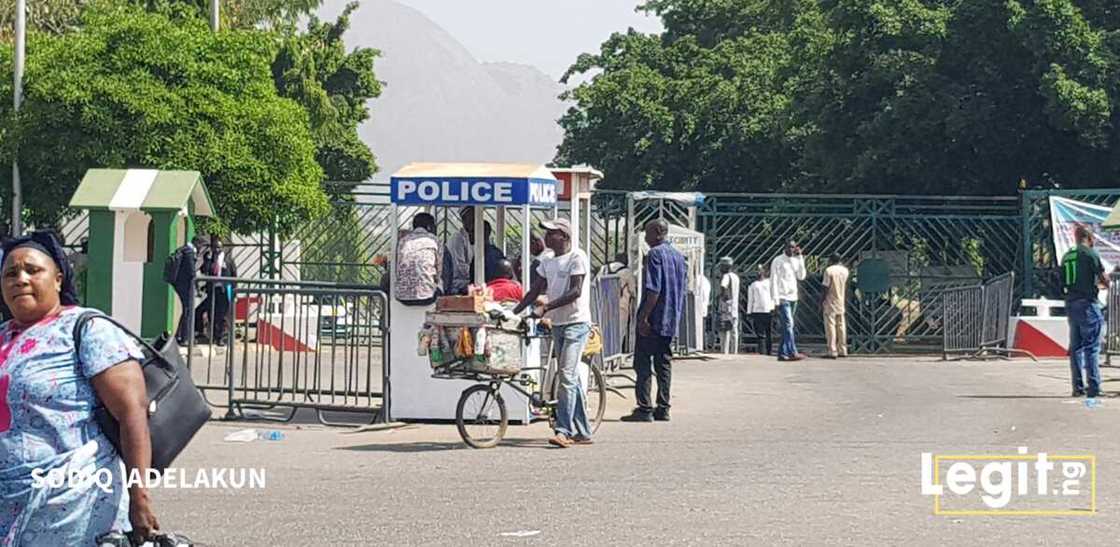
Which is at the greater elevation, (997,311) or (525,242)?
(525,242)

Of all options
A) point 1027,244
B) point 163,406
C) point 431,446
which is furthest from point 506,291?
point 1027,244

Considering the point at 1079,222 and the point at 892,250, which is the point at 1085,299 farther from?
the point at 892,250

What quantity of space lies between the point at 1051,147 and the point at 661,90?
14.5 meters

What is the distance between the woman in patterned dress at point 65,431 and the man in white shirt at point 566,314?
26.2 feet

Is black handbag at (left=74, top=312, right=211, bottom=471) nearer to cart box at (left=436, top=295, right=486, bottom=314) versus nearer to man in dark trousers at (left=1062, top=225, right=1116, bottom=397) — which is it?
cart box at (left=436, top=295, right=486, bottom=314)

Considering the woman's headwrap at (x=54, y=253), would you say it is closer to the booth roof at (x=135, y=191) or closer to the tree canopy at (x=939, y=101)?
the booth roof at (x=135, y=191)

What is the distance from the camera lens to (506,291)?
15070mm

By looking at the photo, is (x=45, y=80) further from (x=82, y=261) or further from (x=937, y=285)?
(x=937, y=285)

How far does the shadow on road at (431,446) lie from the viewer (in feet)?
43.7

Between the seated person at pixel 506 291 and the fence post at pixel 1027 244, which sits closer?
the seated person at pixel 506 291

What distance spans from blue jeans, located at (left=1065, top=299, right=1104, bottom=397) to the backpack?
1070 centimetres

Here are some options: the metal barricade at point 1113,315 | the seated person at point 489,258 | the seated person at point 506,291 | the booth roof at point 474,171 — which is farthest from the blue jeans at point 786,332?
the booth roof at point 474,171

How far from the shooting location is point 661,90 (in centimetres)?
4525

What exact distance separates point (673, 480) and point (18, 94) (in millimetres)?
23032
